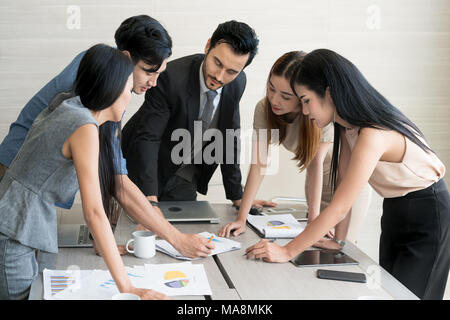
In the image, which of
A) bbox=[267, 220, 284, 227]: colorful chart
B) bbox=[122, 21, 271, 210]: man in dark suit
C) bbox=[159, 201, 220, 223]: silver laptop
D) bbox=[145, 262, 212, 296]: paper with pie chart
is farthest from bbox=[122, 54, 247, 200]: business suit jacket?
bbox=[145, 262, 212, 296]: paper with pie chart

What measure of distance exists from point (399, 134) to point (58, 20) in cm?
241

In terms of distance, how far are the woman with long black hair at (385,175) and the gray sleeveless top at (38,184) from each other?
0.65 metres

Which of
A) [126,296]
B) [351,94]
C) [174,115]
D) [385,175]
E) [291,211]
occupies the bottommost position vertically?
[291,211]

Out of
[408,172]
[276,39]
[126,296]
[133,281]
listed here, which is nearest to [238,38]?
[408,172]

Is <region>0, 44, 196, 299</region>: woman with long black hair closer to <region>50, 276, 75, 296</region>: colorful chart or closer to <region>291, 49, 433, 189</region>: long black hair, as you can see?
<region>50, 276, 75, 296</region>: colorful chart

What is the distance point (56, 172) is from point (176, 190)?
48.6 inches

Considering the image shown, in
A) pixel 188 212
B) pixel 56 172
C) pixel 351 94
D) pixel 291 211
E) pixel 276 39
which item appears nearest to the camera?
pixel 56 172

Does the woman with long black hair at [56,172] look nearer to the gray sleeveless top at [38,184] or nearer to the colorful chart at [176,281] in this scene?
the gray sleeveless top at [38,184]

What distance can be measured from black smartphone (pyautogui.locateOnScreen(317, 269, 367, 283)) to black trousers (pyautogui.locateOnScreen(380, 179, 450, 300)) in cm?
32

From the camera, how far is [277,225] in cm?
200

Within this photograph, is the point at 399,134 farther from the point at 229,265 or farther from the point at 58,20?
the point at 58,20

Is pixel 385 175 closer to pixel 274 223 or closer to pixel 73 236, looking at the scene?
pixel 274 223
